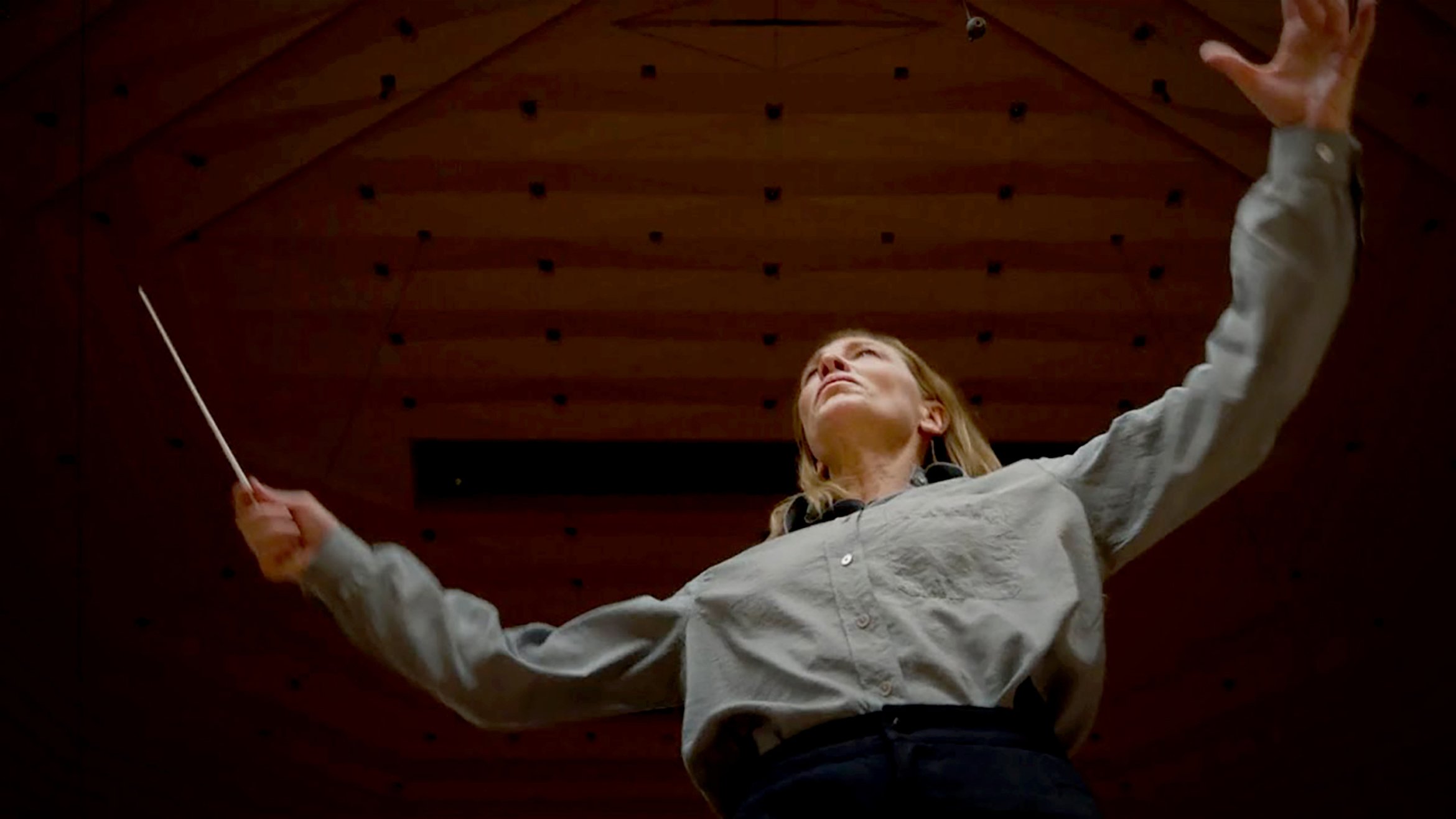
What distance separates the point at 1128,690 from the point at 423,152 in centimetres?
308

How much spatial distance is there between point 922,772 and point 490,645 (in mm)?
547

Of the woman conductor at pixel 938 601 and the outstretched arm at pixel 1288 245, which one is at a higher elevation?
the outstretched arm at pixel 1288 245

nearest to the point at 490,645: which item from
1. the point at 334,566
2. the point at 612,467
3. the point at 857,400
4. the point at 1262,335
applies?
the point at 334,566

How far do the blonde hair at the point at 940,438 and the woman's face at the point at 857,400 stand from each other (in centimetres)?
3

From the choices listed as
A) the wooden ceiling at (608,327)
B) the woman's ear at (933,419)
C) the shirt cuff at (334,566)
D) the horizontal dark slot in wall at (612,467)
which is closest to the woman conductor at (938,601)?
the shirt cuff at (334,566)

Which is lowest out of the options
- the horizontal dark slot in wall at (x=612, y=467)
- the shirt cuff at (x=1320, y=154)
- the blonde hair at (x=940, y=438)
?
the horizontal dark slot in wall at (x=612, y=467)

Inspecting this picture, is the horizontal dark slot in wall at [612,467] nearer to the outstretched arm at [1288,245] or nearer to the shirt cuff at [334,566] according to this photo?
the shirt cuff at [334,566]

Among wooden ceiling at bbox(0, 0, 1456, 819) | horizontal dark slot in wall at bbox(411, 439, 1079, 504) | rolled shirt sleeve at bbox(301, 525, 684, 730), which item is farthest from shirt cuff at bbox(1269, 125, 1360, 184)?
horizontal dark slot in wall at bbox(411, 439, 1079, 504)

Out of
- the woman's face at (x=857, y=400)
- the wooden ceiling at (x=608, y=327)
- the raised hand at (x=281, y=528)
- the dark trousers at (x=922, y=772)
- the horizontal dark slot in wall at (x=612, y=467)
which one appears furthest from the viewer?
the horizontal dark slot in wall at (x=612, y=467)

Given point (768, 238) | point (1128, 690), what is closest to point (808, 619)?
point (768, 238)

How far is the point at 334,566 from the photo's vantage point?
6.15 ft

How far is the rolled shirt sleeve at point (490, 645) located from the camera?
188cm

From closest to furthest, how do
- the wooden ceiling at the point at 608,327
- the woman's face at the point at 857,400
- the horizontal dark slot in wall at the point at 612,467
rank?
the woman's face at the point at 857,400 < the wooden ceiling at the point at 608,327 < the horizontal dark slot in wall at the point at 612,467

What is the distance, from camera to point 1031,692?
5.80 feet
